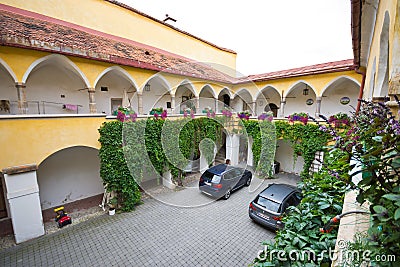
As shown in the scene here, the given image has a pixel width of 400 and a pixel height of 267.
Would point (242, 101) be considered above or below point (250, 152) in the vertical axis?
above

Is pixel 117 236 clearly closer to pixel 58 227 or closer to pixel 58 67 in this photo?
pixel 58 227

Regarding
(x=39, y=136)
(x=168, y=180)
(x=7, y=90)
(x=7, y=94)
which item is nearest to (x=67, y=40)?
(x=7, y=90)

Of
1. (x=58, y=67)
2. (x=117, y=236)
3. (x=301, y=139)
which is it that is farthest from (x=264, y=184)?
(x=58, y=67)

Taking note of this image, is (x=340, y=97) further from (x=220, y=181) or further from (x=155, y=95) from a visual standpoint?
(x=155, y=95)

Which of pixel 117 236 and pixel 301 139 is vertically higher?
pixel 301 139

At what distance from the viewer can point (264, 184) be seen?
38.9 feet

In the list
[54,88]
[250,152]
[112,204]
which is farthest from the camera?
[250,152]

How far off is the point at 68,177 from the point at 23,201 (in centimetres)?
297

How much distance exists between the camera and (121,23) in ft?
37.8

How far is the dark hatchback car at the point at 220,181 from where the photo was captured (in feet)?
29.5

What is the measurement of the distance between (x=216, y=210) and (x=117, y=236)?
413 cm

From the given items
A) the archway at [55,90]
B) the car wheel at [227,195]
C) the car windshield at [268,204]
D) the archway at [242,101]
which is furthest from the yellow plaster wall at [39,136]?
the archway at [242,101]

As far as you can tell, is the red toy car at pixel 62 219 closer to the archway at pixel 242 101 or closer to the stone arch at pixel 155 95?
the stone arch at pixel 155 95

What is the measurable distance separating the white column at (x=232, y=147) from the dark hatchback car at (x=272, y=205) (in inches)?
224
